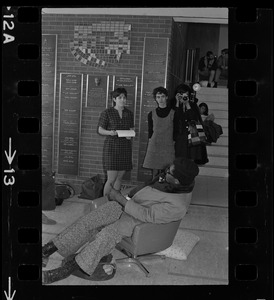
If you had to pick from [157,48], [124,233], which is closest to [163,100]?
[157,48]

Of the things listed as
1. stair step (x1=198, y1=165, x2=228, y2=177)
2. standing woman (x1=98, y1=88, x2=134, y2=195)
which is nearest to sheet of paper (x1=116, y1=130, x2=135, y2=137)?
standing woman (x1=98, y1=88, x2=134, y2=195)

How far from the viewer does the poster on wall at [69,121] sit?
306 cm

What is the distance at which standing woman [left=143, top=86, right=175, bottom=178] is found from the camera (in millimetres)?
3152

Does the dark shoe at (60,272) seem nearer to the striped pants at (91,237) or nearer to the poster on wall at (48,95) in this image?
the striped pants at (91,237)

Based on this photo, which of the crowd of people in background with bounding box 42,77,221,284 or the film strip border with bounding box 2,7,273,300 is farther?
the crowd of people in background with bounding box 42,77,221,284

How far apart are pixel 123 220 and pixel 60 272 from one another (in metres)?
0.55

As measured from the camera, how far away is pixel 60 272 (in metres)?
2.35

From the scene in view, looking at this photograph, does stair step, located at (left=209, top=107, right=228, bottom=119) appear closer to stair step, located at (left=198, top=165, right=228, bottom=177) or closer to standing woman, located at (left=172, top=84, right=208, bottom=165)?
standing woman, located at (left=172, top=84, right=208, bottom=165)

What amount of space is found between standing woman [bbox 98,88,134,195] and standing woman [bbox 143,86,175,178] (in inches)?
7.6

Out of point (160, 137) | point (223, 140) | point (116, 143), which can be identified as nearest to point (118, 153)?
point (116, 143)

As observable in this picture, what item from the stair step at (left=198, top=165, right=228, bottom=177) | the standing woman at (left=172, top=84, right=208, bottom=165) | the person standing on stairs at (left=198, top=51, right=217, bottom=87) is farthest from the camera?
the person standing on stairs at (left=198, top=51, right=217, bottom=87)

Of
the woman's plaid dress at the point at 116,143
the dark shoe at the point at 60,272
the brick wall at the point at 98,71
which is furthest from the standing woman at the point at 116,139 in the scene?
the dark shoe at the point at 60,272
